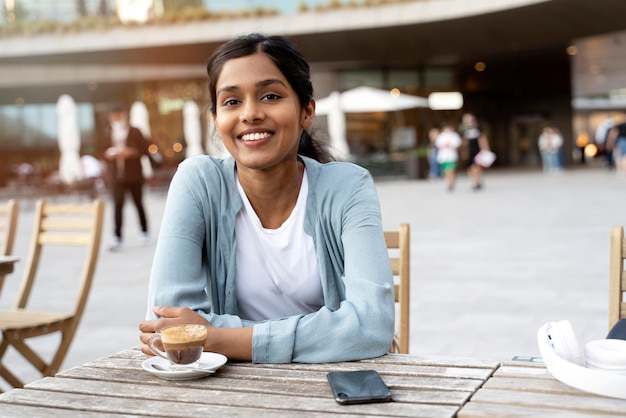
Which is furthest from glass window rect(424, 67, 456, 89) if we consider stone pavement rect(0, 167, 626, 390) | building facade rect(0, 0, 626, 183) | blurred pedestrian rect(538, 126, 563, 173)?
stone pavement rect(0, 167, 626, 390)

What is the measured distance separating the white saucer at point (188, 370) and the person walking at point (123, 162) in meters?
8.38

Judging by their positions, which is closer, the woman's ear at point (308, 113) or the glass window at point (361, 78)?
the woman's ear at point (308, 113)

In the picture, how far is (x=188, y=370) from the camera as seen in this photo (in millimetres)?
1685

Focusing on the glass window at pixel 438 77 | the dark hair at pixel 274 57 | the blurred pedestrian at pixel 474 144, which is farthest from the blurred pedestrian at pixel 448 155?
the dark hair at pixel 274 57

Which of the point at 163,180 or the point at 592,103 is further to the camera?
the point at 592,103

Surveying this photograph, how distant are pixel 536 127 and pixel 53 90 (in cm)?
2122

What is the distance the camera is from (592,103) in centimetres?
3534

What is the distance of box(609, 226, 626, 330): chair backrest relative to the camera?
2387 mm

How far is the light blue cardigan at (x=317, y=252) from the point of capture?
1936 mm

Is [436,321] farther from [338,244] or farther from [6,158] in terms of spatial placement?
[6,158]

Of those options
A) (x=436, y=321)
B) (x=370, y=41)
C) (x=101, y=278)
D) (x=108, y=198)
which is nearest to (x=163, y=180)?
(x=108, y=198)

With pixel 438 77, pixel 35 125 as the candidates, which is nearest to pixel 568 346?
pixel 438 77

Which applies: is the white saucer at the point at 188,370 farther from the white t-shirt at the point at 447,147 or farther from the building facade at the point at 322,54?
the building facade at the point at 322,54

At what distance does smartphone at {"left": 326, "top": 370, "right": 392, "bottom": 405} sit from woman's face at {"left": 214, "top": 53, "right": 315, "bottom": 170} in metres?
0.74
